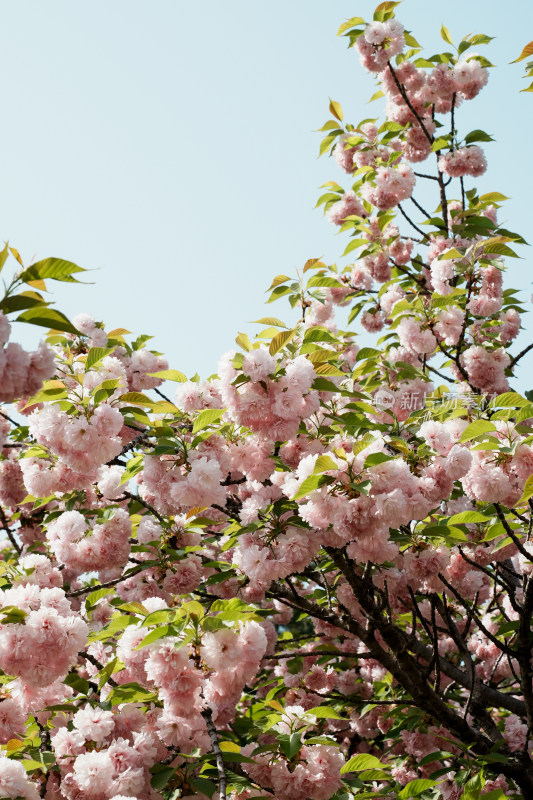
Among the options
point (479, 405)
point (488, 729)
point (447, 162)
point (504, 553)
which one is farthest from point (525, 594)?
point (447, 162)

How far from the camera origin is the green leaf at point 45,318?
1824 millimetres

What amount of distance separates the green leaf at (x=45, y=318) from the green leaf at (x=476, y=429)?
1.66 meters

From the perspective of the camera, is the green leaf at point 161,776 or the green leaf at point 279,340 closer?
the green leaf at point 161,776

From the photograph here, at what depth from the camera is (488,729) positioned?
3.90 metres

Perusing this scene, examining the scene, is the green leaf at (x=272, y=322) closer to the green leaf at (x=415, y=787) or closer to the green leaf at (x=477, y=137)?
the green leaf at (x=415, y=787)

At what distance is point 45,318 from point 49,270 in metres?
0.17

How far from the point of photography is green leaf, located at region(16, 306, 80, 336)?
5.98 feet

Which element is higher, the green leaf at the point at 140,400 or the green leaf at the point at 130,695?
the green leaf at the point at 140,400

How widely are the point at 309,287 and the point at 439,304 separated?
2.64 ft

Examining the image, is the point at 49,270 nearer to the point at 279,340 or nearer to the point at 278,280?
the point at 279,340

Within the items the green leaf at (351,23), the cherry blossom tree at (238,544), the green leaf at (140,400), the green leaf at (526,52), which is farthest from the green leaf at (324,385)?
the green leaf at (351,23)

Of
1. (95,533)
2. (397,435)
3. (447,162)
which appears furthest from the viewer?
(447,162)

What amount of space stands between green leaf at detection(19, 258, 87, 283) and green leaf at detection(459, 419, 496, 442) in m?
1.67

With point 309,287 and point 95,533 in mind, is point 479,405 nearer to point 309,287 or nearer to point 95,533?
point 309,287
